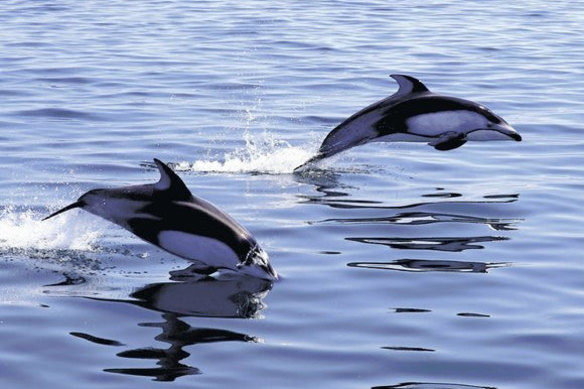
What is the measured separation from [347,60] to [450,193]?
11.0 metres

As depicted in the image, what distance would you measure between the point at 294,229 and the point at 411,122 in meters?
2.59

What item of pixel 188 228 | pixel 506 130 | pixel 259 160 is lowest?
pixel 259 160

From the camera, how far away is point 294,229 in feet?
37.7

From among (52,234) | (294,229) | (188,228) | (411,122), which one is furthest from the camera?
(411,122)

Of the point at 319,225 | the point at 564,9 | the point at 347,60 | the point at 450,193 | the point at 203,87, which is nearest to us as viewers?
the point at 319,225

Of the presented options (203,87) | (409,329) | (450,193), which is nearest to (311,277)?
(409,329)

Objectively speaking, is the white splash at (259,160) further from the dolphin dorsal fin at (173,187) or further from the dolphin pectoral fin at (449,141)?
the dolphin dorsal fin at (173,187)

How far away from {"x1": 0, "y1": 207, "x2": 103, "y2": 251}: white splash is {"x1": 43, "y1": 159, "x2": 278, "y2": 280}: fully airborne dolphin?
39.1 inches

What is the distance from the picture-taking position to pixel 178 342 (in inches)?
329

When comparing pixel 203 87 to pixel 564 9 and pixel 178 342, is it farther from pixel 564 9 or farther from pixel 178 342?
pixel 564 9

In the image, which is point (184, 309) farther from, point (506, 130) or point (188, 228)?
point (506, 130)

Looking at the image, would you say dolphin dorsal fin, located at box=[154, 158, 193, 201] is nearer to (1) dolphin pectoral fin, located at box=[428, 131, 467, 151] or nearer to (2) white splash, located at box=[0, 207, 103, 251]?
(2) white splash, located at box=[0, 207, 103, 251]

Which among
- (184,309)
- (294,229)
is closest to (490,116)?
(294,229)

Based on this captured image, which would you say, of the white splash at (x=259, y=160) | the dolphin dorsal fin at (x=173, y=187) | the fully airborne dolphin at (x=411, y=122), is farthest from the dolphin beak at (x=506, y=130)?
the dolphin dorsal fin at (x=173, y=187)
